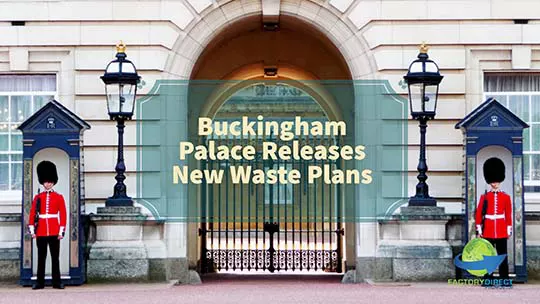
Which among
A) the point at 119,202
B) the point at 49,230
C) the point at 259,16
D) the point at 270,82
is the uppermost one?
the point at 259,16

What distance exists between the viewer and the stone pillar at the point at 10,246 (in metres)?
14.3

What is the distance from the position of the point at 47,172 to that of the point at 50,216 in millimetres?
558

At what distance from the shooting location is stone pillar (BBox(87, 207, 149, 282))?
14.0 m

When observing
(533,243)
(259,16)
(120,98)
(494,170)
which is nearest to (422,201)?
(494,170)

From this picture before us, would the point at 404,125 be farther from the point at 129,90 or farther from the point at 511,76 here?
the point at 129,90

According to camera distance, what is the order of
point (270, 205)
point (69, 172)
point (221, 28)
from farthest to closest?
point (270, 205) → point (221, 28) → point (69, 172)

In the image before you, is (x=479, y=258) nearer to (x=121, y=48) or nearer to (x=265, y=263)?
(x=121, y=48)

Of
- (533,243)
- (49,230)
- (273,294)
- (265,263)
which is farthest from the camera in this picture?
(265,263)

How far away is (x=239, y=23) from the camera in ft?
51.0

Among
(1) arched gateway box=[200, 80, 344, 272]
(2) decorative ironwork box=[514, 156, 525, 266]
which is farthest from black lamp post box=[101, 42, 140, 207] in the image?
(2) decorative ironwork box=[514, 156, 525, 266]

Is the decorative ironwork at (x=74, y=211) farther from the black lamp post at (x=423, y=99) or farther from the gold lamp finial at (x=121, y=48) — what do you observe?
the black lamp post at (x=423, y=99)

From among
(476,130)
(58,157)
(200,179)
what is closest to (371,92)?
(476,130)

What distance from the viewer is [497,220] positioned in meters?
13.6

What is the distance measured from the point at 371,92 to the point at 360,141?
0.67 metres
